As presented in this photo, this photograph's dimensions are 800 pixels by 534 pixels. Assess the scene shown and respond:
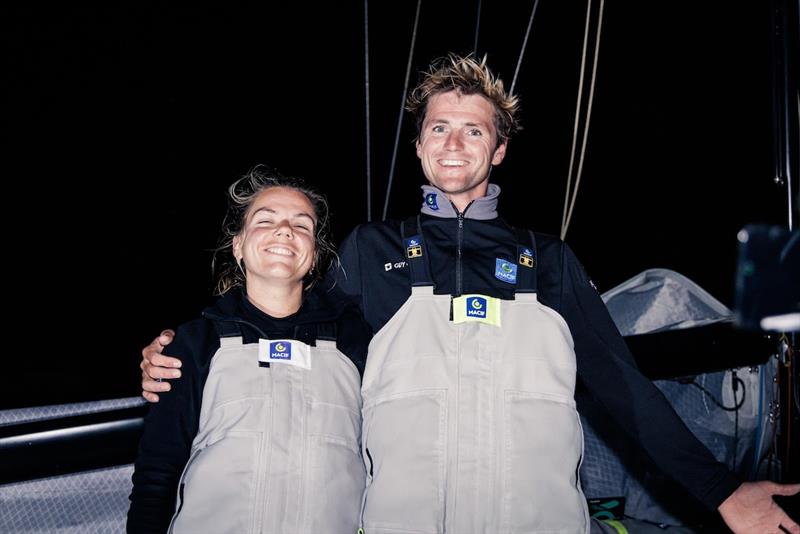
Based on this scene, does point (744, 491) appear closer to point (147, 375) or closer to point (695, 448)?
point (695, 448)

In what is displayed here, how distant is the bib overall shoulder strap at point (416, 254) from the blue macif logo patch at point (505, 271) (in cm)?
17

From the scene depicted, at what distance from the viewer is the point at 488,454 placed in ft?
4.47

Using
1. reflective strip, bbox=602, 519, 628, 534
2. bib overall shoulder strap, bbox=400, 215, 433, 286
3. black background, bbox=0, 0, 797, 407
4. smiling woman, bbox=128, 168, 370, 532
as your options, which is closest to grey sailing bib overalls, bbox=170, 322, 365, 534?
smiling woman, bbox=128, 168, 370, 532

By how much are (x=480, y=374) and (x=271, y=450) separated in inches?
19.0

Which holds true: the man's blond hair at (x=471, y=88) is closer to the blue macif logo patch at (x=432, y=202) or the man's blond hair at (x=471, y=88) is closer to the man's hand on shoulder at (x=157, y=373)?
the blue macif logo patch at (x=432, y=202)

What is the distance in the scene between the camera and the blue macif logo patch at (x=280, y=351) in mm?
1471

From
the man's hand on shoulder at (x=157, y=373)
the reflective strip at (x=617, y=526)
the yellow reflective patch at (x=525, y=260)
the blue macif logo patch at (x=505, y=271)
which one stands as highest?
the yellow reflective patch at (x=525, y=260)

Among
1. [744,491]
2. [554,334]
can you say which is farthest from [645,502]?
[554,334]

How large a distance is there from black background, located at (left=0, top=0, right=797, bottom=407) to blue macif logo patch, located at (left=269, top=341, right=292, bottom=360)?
9.40ft

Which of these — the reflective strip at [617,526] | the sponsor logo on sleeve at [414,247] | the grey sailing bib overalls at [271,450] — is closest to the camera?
the grey sailing bib overalls at [271,450]

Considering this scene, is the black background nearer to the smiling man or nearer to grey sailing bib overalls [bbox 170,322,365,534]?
the smiling man

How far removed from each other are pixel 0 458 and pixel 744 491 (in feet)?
5.78

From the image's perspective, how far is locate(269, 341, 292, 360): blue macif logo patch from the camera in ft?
4.83

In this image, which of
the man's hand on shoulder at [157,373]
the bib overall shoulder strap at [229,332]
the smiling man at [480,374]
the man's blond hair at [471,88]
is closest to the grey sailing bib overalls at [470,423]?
the smiling man at [480,374]
